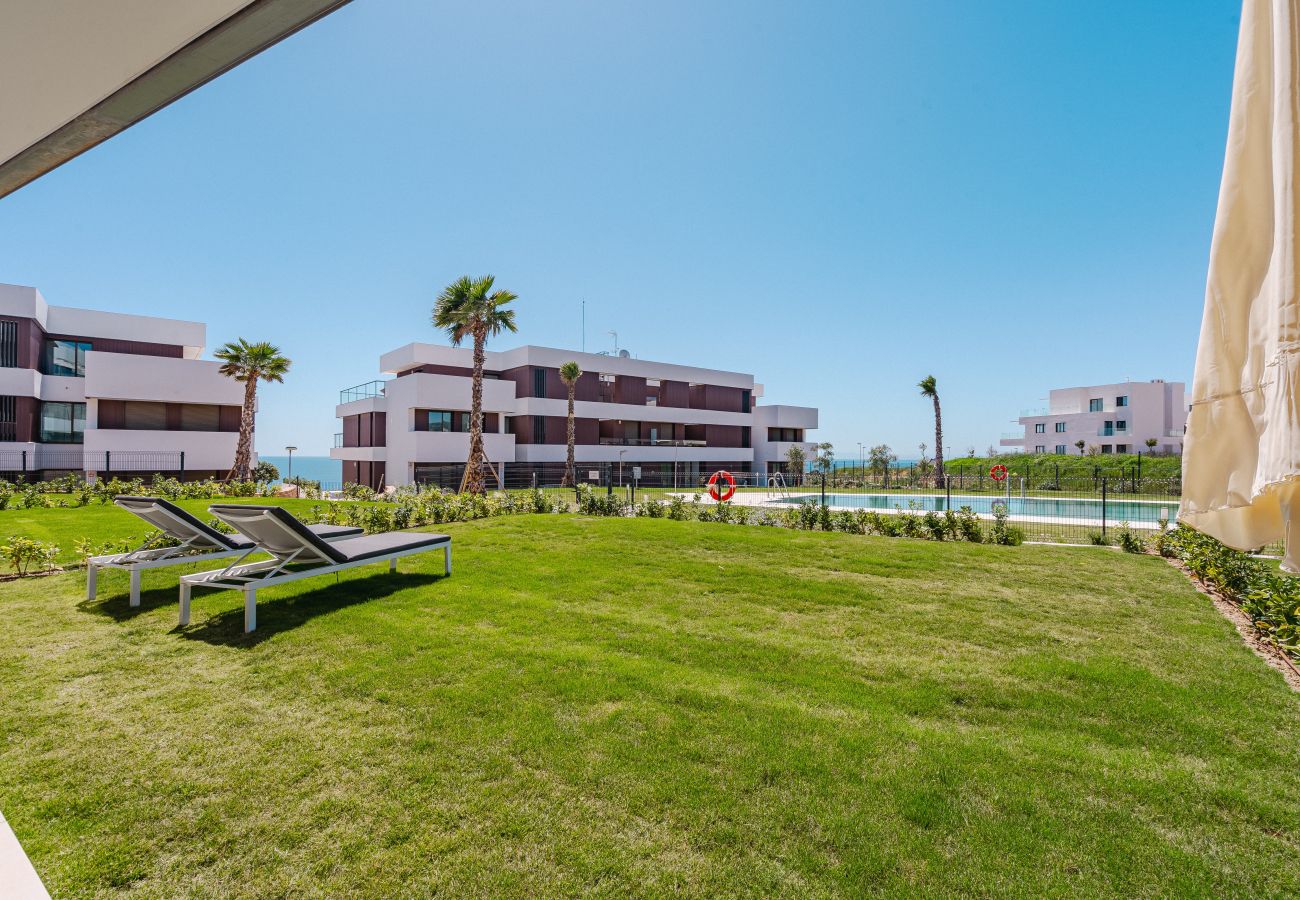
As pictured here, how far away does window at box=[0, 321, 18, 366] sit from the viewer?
23.1m

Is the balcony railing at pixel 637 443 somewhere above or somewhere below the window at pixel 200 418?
below

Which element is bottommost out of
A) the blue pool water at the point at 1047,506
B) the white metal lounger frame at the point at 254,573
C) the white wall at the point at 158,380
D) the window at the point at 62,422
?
the blue pool water at the point at 1047,506

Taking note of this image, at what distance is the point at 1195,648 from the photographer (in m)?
5.32

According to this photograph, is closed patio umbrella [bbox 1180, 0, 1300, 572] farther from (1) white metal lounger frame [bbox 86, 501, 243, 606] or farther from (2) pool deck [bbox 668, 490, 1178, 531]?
(2) pool deck [bbox 668, 490, 1178, 531]

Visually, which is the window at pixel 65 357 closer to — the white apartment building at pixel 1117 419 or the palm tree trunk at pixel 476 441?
the palm tree trunk at pixel 476 441

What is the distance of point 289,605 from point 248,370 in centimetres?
2343

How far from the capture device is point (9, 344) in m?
23.2

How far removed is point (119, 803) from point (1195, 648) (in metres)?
8.27

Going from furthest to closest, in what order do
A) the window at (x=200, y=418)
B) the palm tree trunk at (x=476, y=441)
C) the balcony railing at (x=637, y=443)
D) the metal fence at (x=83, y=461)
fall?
the balcony railing at (x=637, y=443) < the window at (x=200, y=418) < the metal fence at (x=83, y=461) < the palm tree trunk at (x=476, y=441)

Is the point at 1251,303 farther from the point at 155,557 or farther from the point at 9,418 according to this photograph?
the point at 9,418

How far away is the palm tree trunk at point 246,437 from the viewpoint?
2452cm

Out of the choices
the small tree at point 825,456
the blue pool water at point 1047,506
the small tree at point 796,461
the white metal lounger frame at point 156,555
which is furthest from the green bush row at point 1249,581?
the small tree at point 796,461

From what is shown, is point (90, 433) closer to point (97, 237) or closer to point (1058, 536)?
point (97, 237)

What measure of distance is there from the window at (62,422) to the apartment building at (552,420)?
10.4 metres
